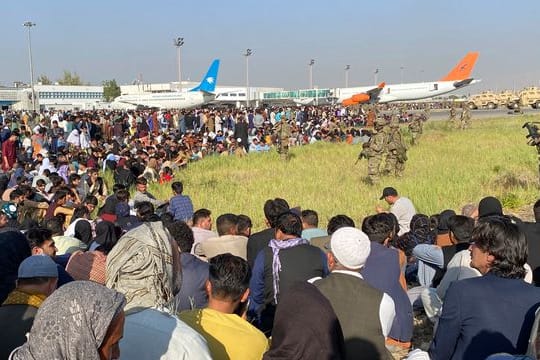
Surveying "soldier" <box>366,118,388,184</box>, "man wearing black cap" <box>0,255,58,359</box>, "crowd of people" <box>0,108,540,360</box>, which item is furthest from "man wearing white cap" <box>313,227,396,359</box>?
"soldier" <box>366,118,388,184</box>

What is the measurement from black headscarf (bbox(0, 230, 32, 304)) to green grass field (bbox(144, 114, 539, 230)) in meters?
6.43

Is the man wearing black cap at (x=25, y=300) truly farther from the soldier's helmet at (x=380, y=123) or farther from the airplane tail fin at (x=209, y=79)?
the airplane tail fin at (x=209, y=79)

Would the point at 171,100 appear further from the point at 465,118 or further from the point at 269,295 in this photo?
the point at 269,295

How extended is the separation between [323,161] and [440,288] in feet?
45.1

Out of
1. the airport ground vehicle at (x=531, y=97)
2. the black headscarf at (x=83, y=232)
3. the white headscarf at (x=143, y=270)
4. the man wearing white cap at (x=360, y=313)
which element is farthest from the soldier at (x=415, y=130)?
the airport ground vehicle at (x=531, y=97)

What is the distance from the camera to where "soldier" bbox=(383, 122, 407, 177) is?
14.4m

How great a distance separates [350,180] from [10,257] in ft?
37.0

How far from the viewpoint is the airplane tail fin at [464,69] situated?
63.6m

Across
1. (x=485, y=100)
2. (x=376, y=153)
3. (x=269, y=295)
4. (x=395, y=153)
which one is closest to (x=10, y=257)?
(x=269, y=295)

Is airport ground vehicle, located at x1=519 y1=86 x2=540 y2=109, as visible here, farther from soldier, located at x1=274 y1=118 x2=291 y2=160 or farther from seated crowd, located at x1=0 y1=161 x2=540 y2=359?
seated crowd, located at x1=0 y1=161 x2=540 y2=359

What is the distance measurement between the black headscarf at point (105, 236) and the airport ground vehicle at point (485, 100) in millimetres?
52953

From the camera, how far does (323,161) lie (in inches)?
714

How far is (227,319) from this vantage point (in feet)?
9.02

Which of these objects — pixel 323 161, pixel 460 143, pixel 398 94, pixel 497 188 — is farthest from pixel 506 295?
pixel 398 94
